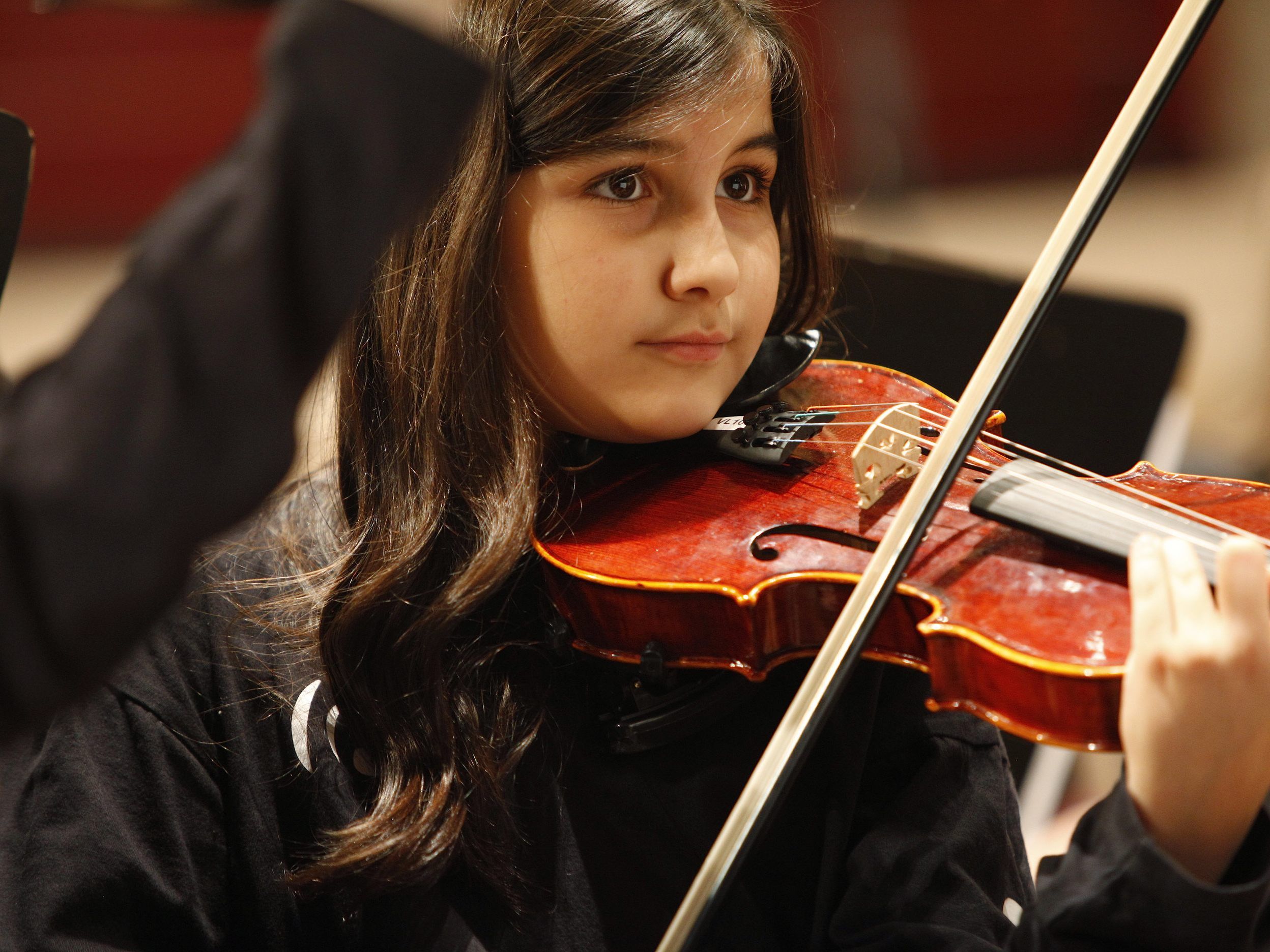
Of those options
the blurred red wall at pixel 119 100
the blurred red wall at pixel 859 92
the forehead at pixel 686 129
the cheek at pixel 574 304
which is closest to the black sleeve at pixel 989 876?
the cheek at pixel 574 304

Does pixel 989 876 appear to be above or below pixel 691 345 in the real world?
below

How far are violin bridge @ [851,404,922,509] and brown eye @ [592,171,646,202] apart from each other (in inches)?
9.3

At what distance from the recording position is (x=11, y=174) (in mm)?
657

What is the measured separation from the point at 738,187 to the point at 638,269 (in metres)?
0.13

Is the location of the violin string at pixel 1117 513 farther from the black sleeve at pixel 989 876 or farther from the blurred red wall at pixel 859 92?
the blurred red wall at pixel 859 92

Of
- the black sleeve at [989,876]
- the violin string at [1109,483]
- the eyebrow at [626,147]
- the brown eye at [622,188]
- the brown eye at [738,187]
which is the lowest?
the black sleeve at [989,876]

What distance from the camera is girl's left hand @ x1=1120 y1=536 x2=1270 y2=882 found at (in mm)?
541

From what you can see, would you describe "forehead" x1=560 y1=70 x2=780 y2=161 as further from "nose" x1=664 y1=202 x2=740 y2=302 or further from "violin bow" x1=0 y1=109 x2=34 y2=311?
"violin bow" x1=0 y1=109 x2=34 y2=311

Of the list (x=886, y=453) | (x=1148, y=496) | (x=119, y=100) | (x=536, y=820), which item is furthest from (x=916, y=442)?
(x=119, y=100)

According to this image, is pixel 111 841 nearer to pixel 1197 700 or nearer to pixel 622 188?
pixel 622 188

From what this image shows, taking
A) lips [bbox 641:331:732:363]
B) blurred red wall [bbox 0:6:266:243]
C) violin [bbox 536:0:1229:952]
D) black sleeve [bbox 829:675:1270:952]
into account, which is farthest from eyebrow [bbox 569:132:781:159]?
blurred red wall [bbox 0:6:266:243]

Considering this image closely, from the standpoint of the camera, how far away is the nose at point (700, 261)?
0.74 metres

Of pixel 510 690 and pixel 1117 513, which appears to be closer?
pixel 1117 513

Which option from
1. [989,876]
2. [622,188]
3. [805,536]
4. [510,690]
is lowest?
[989,876]
